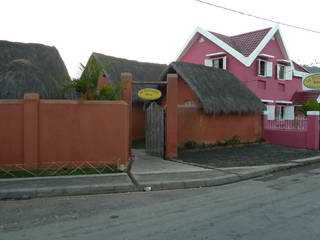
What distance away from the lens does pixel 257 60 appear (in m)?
27.8

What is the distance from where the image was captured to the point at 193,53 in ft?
99.6

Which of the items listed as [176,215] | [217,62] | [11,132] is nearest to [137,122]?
[217,62]

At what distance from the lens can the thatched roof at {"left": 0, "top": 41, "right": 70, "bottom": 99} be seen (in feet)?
58.3

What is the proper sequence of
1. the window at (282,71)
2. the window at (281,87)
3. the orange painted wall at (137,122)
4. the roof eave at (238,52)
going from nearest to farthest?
the orange painted wall at (137,122) < the roof eave at (238,52) < the window at (281,87) < the window at (282,71)

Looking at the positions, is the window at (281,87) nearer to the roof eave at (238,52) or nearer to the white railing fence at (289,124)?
the roof eave at (238,52)

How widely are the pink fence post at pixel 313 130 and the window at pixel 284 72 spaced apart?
9.19 meters

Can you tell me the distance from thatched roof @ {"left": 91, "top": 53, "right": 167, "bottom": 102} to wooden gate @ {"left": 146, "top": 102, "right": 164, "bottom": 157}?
9377 millimetres

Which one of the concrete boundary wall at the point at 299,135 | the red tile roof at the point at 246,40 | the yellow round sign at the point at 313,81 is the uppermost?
the red tile roof at the point at 246,40

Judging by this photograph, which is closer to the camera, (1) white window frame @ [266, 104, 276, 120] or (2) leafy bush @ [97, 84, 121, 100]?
(2) leafy bush @ [97, 84, 121, 100]

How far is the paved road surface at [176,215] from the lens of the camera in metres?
7.17

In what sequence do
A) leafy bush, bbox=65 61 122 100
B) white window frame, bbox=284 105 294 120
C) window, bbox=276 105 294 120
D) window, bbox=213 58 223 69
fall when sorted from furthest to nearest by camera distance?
white window frame, bbox=284 105 294 120 < window, bbox=276 105 294 120 < window, bbox=213 58 223 69 < leafy bush, bbox=65 61 122 100

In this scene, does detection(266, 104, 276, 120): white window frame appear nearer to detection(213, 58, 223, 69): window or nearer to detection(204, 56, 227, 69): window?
detection(204, 56, 227, 69): window

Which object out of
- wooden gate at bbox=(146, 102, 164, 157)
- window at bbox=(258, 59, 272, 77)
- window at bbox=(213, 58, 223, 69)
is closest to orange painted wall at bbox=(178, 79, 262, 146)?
wooden gate at bbox=(146, 102, 164, 157)

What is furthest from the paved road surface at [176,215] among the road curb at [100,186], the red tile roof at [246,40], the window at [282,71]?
the window at [282,71]
